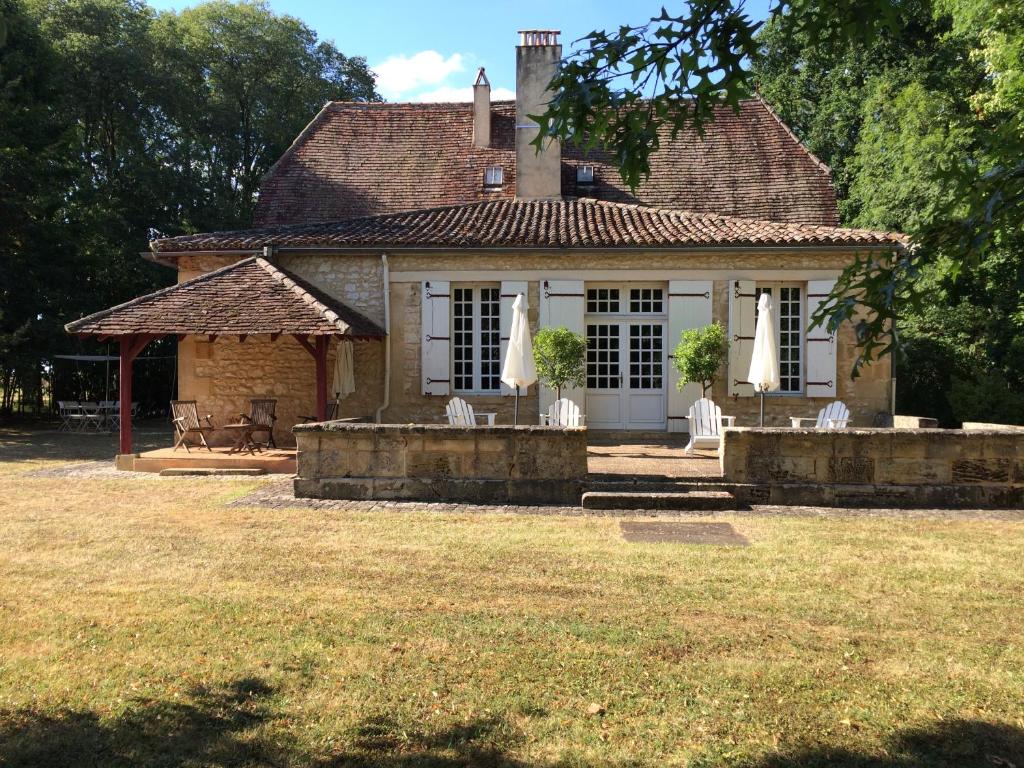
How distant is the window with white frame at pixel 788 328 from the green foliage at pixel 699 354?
1458 mm

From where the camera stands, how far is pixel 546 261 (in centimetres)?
1205

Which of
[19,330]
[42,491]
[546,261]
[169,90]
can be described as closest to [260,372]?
[42,491]

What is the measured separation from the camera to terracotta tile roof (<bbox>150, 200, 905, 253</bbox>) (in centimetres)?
1154

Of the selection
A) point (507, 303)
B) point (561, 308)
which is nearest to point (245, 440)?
point (507, 303)

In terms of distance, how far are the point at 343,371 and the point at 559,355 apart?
3421mm

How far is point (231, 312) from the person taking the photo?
1052 cm

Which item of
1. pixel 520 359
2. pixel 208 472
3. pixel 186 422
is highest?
pixel 520 359

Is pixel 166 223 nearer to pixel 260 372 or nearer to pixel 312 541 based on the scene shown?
pixel 260 372

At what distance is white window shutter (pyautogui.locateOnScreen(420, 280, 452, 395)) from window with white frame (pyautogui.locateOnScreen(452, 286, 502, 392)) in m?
0.28

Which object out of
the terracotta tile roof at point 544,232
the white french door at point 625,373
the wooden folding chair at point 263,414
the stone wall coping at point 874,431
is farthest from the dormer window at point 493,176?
the stone wall coping at point 874,431

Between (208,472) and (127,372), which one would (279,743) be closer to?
(208,472)

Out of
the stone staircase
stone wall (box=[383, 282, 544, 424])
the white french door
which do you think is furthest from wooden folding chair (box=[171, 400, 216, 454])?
the stone staircase

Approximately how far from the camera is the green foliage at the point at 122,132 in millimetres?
17578

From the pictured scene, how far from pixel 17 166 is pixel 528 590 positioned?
17476 mm
